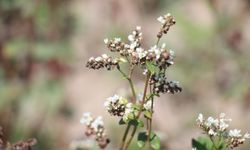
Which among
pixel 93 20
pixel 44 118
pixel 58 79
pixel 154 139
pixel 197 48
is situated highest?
pixel 93 20

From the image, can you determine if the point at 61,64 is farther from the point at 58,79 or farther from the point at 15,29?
the point at 15,29

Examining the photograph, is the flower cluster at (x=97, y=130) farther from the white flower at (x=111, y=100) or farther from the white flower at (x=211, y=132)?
the white flower at (x=211, y=132)

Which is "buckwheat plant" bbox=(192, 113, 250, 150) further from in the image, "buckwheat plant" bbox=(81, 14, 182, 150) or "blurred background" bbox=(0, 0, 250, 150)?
"blurred background" bbox=(0, 0, 250, 150)

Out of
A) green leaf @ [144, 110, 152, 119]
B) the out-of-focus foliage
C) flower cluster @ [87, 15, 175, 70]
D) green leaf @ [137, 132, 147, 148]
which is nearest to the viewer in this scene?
flower cluster @ [87, 15, 175, 70]

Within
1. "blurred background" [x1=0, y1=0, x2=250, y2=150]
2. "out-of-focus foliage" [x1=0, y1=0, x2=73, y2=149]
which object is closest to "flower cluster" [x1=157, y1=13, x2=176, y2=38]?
"blurred background" [x1=0, y1=0, x2=250, y2=150]

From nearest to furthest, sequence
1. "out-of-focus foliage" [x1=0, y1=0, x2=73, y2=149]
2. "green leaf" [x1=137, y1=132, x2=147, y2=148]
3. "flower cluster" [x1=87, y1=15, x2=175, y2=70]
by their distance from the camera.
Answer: "flower cluster" [x1=87, y1=15, x2=175, y2=70]
"green leaf" [x1=137, y1=132, x2=147, y2=148]
"out-of-focus foliage" [x1=0, y1=0, x2=73, y2=149]

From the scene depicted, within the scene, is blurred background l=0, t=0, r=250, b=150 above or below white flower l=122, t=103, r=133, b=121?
above

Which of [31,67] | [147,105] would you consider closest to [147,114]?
[147,105]

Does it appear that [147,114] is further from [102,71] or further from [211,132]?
[102,71]

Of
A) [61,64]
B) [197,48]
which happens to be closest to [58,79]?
[61,64]
